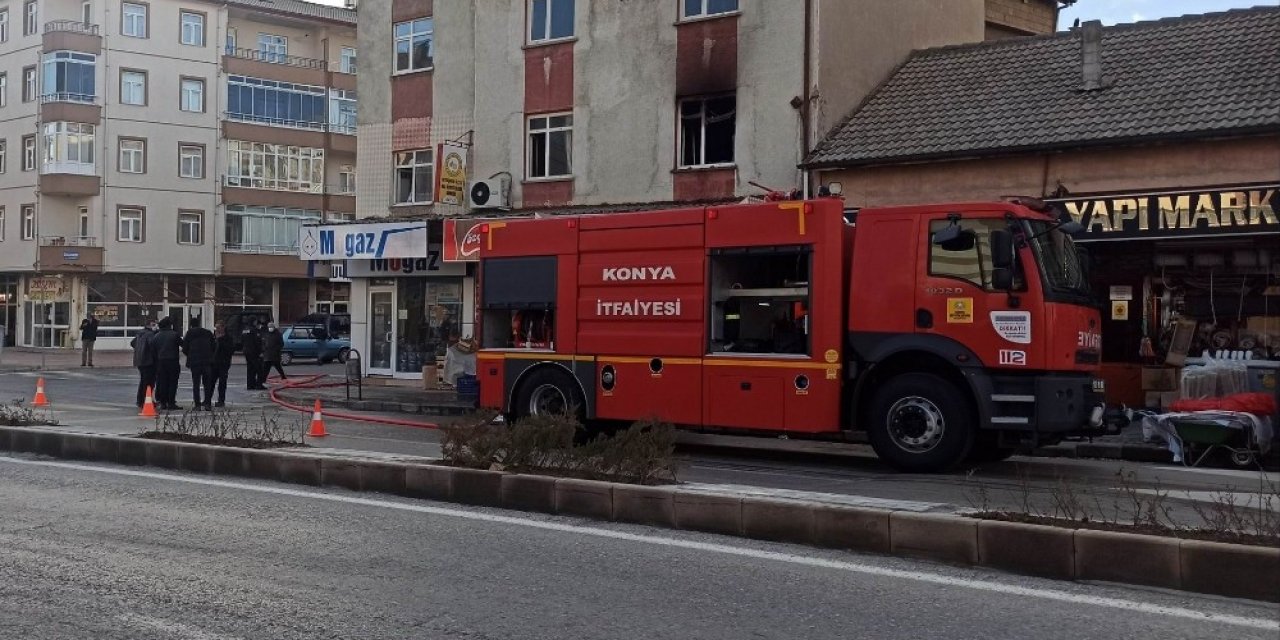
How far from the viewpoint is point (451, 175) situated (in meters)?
24.9

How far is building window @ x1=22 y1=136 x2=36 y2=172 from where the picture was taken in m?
51.4

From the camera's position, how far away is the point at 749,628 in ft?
20.7

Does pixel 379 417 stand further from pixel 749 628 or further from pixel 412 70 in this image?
pixel 749 628

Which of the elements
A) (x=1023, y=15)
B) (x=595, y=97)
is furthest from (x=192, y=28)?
(x=1023, y=15)

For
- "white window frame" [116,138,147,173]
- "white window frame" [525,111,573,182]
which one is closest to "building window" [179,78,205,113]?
"white window frame" [116,138,147,173]

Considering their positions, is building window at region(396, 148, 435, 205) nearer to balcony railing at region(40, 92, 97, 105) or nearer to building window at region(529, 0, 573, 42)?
building window at region(529, 0, 573, 42)

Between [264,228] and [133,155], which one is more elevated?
[133,155]

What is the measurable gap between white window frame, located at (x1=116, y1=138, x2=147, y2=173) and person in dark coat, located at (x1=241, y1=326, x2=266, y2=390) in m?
28.2

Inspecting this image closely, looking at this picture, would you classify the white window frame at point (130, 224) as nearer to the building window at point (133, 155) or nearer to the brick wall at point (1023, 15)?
the building window at point (133, 155)

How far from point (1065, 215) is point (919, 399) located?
2570 mm

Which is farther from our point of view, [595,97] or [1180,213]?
[595,97]

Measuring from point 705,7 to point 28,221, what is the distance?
131 ft

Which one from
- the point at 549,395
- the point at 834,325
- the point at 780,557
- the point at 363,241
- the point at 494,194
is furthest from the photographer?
→ the point at 363,241

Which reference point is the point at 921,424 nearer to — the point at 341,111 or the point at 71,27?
the point at 71,27
